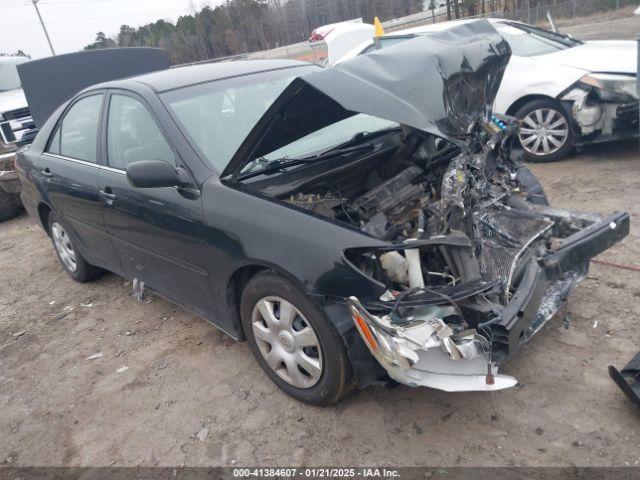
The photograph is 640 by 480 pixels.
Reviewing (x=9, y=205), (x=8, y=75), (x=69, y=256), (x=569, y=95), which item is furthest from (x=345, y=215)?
(x=8, y=75)

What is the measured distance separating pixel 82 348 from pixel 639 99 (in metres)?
5.69

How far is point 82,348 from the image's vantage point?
3783mm

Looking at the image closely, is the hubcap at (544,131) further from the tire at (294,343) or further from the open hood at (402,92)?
the tire at (294,343)

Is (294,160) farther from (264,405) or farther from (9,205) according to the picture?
(9,205)

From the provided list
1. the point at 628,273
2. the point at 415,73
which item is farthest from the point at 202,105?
the point at 628,273

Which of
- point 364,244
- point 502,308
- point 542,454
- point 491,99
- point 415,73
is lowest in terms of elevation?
point 542,454

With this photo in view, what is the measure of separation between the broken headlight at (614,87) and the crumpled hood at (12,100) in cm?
932

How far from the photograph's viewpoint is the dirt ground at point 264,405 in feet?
7.82

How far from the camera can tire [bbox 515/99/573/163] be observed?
566 cm

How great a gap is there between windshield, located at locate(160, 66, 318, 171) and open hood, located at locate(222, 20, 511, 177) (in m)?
0.35

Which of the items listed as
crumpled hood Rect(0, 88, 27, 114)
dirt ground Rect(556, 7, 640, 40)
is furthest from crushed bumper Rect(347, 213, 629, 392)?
dirt ground Rect(556, 7, 640, 40)

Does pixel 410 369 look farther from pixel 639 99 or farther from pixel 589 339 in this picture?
pixel 639 99

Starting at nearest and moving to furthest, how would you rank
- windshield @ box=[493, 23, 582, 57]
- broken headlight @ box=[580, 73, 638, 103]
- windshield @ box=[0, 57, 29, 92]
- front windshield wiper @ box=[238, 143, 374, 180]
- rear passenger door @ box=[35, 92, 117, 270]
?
front windshield wiper @ box=[238, 143, 374, 180], rear passenger door @ box=[35, 92, 117, 270], broken headlight @ box=[580, 73, 638, 103], windshield @ box=[493, 23, 582, 57], windshield @ box=[0, 57, 29, 92]

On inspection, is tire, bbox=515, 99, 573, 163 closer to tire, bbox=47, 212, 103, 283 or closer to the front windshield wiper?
the front windshield wiper
